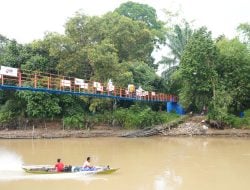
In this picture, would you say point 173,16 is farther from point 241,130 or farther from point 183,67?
point 241,130

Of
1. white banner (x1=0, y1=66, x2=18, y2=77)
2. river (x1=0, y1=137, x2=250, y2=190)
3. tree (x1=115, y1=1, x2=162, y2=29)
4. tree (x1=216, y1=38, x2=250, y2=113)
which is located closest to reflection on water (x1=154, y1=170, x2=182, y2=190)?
river (x1=0, y1=137, x2=250, y2=190)

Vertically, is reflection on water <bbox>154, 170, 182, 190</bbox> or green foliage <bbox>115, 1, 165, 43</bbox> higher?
green foliage <bbox>115, 1, 165, 43</bbox>

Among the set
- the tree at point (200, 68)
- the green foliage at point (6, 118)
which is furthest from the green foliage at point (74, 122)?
the tree at point (200, 68)

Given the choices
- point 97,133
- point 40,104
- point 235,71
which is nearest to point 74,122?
point 97,133

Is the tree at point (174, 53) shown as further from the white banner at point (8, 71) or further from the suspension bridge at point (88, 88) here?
the white banner at point (8, 71)

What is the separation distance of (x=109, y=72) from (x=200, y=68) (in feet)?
21.5

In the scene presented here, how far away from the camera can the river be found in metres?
14.8

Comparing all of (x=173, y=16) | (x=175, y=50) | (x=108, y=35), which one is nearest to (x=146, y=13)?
(x=173, y=16)

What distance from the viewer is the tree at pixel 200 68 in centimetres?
3064

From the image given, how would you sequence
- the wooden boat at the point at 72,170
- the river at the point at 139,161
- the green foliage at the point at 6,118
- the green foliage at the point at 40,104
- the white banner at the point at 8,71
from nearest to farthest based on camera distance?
the river at the point at 139,161 < the wooden boat at the point at 72,170 < the white banner at the point at 8,71 < the green foliage at the point at 40,104 < the green foliage at the point at 6,118

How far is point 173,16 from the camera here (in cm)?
4384

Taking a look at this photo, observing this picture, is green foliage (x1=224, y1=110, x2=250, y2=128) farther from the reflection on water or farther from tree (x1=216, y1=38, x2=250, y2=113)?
the reflection on water

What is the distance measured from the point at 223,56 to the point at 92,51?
32.2ft

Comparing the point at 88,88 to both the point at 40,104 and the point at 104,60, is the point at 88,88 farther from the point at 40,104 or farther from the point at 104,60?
the point at 40,104
